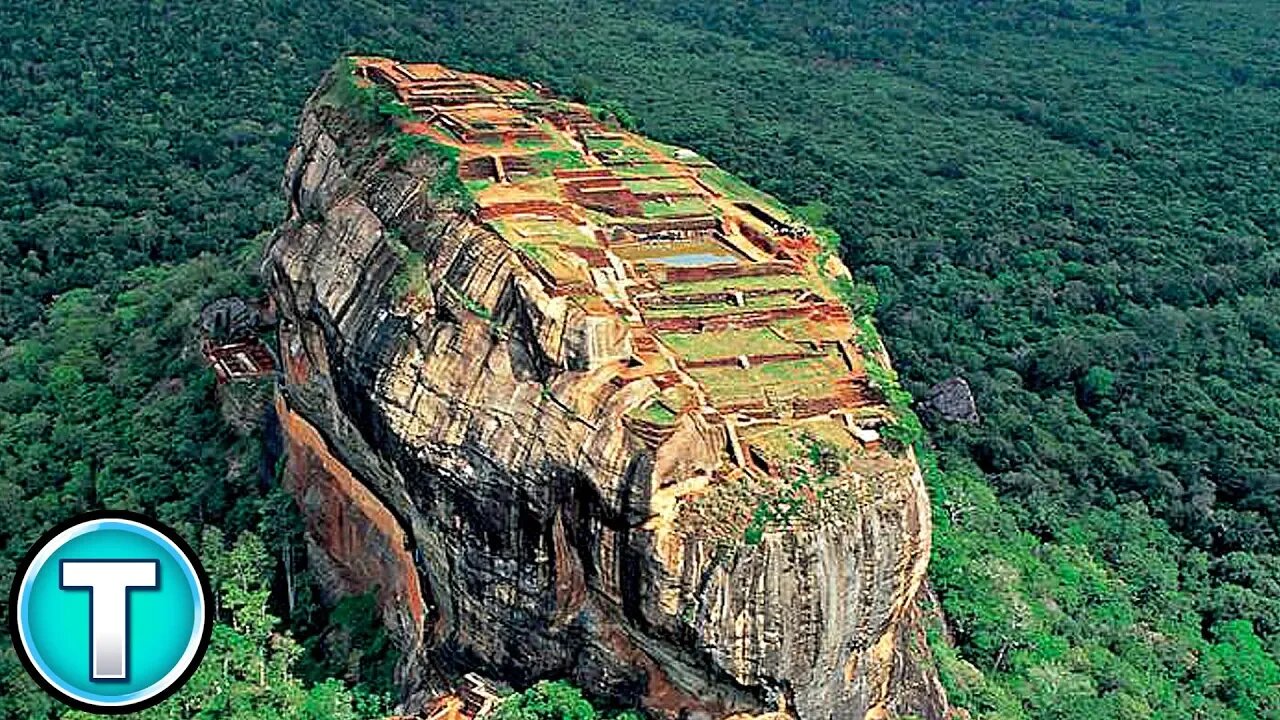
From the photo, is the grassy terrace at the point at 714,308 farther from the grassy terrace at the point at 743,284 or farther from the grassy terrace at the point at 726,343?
the grassy terrace at the point at 726,343

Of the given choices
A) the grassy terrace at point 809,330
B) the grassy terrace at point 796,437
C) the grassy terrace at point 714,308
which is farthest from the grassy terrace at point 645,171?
the grassy terrace at point 796,437

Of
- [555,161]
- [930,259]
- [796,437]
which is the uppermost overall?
[555,161]

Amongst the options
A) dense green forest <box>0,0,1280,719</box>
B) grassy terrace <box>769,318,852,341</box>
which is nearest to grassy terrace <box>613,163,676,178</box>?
grassy terrace <box>769,318,852,341</box>

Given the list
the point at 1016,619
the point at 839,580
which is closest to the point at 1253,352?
the point at 1016,619

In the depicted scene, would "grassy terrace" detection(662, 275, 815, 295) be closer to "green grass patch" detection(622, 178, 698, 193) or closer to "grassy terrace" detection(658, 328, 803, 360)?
"grassy terrace" detection(658, 328, 803, 360)

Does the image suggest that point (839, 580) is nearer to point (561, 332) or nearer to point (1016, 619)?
point (561, 332)

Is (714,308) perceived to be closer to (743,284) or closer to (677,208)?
(743,284)

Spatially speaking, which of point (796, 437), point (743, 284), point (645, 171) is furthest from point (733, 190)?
point (796, 437)
